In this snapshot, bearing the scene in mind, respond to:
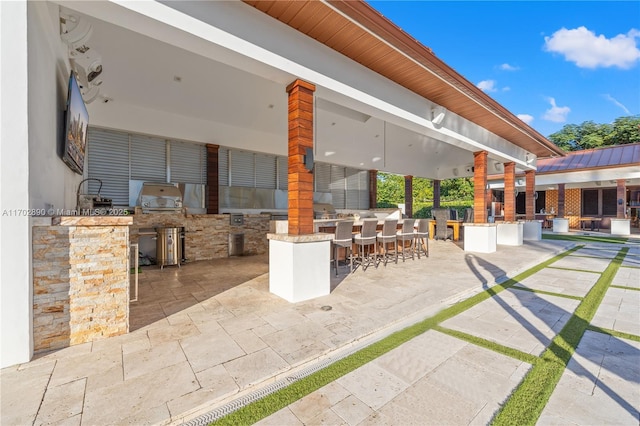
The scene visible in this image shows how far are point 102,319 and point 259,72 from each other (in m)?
3.29

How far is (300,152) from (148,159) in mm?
5670

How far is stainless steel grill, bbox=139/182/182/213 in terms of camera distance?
668 centimetres

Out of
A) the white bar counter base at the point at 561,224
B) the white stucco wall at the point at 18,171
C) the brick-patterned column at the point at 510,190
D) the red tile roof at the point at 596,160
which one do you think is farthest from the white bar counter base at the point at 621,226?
the white stucco wall at the point at 18,171

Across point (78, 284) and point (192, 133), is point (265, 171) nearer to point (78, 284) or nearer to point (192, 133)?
point (192, 133)

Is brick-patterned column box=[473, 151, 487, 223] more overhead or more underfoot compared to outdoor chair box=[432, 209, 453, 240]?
more overhead

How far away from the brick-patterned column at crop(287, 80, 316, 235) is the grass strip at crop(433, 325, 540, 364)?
2.08 m

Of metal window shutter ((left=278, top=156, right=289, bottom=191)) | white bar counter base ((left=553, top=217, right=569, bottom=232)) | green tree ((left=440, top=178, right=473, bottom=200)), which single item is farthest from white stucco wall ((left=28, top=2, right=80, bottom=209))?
green tree ((left=440, top=178, right=473, bottom=200))

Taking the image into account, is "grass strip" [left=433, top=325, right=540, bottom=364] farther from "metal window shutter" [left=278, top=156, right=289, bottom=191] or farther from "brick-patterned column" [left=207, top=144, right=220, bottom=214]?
"metal window shutter" [left=278, top=156, right=289, bottom=191]

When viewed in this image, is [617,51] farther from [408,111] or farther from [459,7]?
[408,111]

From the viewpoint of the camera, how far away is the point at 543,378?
198cm

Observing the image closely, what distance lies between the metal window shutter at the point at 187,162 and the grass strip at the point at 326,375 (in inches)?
283

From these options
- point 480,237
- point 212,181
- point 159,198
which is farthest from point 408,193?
point 159,198

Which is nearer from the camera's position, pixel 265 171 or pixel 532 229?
pixel 265 171

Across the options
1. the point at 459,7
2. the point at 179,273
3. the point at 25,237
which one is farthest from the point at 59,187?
the point at 459,7
